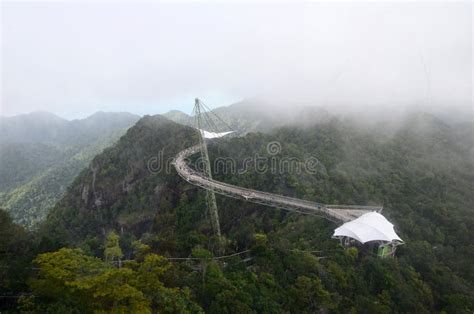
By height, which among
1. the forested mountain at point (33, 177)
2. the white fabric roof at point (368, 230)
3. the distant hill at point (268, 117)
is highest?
the distant hill at point (268, 117)

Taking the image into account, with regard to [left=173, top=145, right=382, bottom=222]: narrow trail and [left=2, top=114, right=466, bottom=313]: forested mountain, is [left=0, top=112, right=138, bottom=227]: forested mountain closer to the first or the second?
[left=2, top=114, right=466, bottom=313]: forested mountain

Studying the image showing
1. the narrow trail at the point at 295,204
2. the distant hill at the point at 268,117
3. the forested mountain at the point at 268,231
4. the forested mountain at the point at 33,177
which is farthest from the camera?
the forested mountain at the point at 33,177

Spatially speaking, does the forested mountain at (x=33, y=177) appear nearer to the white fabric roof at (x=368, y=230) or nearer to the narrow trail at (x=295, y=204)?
the narrow trail at (x=295, y=204)

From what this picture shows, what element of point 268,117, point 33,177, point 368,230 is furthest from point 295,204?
point 33,177

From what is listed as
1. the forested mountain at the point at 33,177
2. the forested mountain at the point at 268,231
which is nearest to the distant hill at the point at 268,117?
the forested mountain at the point at 268,231

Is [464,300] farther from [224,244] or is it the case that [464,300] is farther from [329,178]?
[329,178]

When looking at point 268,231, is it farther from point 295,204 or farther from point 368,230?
point 368,230
